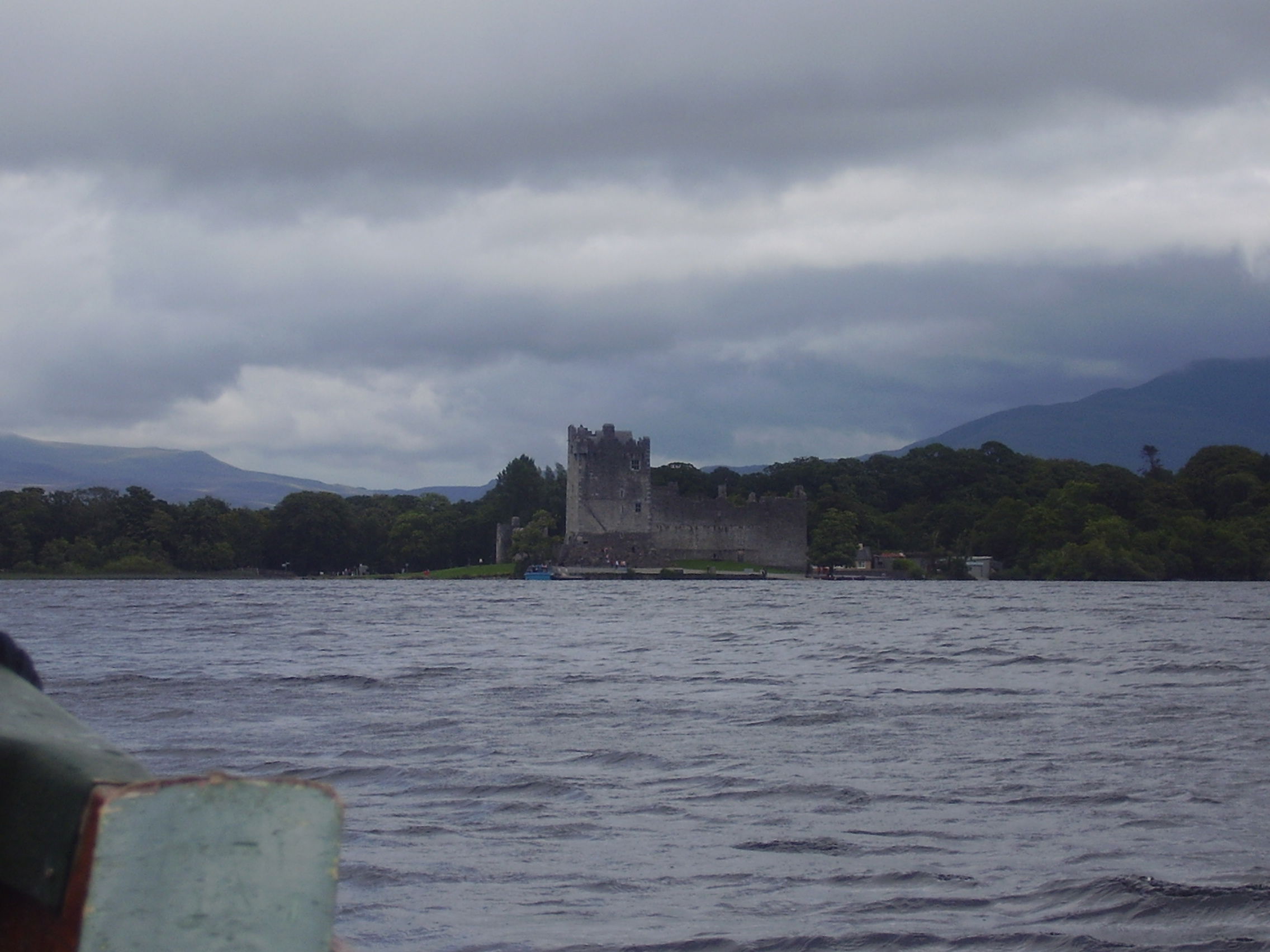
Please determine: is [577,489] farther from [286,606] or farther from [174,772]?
[174,772]

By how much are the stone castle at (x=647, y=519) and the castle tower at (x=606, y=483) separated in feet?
0.10

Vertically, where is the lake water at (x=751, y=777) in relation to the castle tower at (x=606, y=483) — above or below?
below

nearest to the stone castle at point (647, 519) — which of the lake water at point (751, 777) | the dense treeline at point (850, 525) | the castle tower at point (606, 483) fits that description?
the castle tower at point (606, 483)

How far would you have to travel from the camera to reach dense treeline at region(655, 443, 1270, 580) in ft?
213

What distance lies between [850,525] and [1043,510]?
1089 cm

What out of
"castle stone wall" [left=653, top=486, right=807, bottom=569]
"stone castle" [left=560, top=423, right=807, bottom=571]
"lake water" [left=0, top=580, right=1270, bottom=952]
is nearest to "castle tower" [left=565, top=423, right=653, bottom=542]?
"stone castle" [left=560, top=423, right=807, bottom=571]

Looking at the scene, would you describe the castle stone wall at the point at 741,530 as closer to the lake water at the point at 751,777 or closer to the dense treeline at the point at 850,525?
the dense treeline at the point at 850,525

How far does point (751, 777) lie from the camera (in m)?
9.13

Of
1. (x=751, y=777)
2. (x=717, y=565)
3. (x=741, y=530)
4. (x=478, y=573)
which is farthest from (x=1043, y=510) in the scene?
(x=751, y=777)

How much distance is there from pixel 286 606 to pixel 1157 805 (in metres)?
35.0

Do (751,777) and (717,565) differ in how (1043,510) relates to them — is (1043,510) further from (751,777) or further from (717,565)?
(751,777)

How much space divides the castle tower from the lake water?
4757 centimetres

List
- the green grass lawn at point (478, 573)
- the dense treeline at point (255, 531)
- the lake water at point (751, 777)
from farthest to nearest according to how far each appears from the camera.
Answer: the green grass lawn at point (478, 573) < the dense treeline at point (255, 531) < the lake water at point (751, 777)

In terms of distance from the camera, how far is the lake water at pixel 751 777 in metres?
5.89
